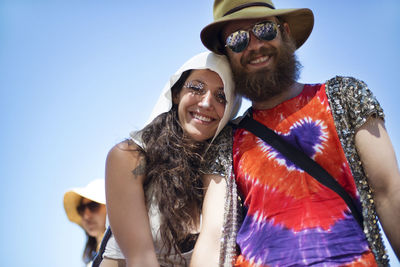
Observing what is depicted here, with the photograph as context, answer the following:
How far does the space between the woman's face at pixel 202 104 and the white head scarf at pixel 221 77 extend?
0.05 m

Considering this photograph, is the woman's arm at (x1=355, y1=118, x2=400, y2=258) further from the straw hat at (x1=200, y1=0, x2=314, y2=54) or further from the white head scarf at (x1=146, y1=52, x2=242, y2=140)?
the straw hat at (x1=200, y1=0, x2=314, y2=54)

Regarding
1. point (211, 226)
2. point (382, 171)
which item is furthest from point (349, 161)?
point (211, 226)

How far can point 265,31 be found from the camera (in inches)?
119

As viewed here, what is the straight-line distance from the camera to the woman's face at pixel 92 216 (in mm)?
5246

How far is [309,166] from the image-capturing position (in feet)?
8.40

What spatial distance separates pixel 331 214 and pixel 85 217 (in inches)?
155

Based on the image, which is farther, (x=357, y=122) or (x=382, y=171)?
(x=357, y=122)

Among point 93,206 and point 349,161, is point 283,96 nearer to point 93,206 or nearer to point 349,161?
point 349,161

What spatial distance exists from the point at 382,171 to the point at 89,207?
4.20 meters

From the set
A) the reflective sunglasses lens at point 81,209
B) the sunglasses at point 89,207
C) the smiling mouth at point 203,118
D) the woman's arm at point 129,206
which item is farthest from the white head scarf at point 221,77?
the reflective sunglasses lens at point 81,209

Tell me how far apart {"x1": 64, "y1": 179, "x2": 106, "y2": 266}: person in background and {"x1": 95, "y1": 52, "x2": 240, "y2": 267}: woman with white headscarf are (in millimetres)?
2149

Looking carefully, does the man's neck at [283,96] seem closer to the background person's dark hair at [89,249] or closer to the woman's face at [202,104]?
the woman's face at [202,104]

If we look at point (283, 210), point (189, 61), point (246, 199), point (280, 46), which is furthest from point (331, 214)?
point (189, 61)

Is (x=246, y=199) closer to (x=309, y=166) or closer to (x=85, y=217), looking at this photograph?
(x=309, y=166)
